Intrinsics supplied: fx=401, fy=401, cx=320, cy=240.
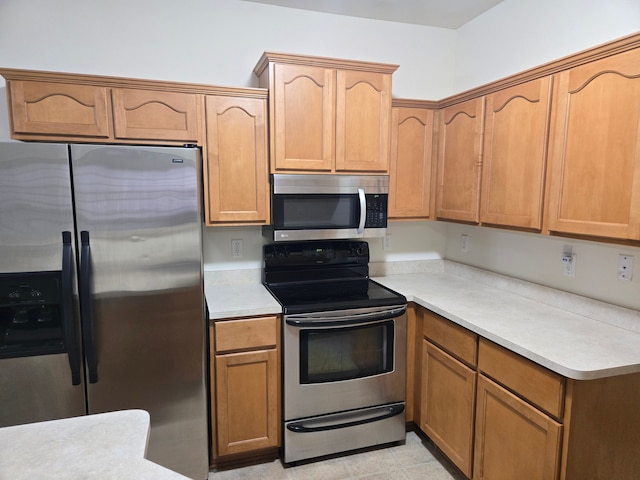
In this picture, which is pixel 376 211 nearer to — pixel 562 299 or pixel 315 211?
pixel 315 211

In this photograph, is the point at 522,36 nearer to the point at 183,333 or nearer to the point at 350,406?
the point at 350,406

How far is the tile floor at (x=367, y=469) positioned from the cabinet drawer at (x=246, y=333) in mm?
724

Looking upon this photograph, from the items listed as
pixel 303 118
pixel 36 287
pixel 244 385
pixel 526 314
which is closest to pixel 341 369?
pixel 244 385

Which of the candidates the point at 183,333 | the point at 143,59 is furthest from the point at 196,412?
the point at 143,59

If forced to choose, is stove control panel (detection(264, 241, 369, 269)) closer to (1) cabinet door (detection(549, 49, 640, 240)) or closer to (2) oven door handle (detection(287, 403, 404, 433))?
(2) oven door handle (detection(287, 403, 404, 433))

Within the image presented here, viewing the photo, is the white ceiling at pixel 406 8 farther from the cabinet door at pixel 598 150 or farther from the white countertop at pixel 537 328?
the white countertop at pixel 537 328

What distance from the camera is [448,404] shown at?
2.17m

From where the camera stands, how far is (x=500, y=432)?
179cm

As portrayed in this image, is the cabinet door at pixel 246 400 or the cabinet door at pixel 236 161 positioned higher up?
the cabinet door at pixel 236 161

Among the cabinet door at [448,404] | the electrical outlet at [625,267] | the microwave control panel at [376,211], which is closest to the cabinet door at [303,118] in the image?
the microwave control panel at [376,211]

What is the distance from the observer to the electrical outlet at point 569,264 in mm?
2123

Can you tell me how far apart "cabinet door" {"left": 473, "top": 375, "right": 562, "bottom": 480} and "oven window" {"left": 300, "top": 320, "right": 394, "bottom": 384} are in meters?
0.60

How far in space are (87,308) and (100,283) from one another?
12cm

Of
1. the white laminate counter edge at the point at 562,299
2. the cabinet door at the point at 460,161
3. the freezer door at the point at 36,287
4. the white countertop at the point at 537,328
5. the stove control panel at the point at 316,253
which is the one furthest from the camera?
the stove control panel at the point at 316,253
